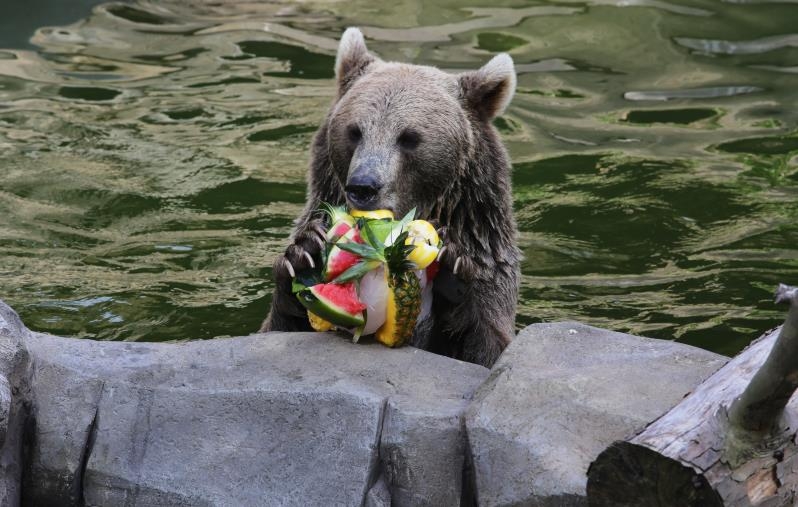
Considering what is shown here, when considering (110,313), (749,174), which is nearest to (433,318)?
(110,313)

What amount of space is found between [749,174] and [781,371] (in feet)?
23.0

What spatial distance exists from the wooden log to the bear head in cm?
201

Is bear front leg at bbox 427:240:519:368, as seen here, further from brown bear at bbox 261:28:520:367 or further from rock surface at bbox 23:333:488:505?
rock surface at bbox 23:333:488:505

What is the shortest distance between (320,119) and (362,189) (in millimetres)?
6164

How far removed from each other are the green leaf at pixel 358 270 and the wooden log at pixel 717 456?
153 cm

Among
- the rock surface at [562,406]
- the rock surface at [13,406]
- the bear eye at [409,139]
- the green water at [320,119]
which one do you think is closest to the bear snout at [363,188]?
the bear eye at [409,139]

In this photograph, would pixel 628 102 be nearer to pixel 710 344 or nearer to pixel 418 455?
pixel 710 344

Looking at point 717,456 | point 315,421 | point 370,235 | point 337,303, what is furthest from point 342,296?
point 717,456

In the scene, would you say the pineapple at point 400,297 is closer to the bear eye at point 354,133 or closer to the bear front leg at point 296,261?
the bear front leg at point 296,261

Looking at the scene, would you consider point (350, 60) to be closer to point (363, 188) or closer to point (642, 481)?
point (363, 188)

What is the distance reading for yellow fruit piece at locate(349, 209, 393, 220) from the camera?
220 inches

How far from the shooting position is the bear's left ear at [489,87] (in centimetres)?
642

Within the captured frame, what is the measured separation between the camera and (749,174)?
10469 mm

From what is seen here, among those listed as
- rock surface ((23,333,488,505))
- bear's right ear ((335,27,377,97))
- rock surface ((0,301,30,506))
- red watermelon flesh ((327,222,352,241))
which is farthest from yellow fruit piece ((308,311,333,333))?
bear's right ear ((335,27,377,97))
